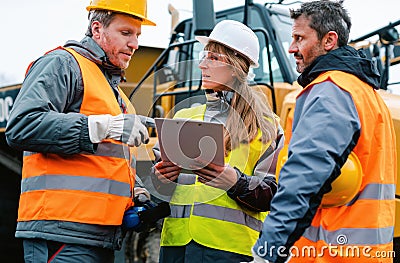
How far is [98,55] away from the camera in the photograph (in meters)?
2.95

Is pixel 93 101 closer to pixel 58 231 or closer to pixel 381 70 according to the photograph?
pixel 58 231

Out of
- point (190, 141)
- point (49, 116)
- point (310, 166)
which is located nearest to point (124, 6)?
point (49, 116)

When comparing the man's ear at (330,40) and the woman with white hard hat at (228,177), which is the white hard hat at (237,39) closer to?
the woman with white hard hat at (228,177)

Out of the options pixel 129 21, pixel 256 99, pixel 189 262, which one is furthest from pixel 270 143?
pixel 129 21

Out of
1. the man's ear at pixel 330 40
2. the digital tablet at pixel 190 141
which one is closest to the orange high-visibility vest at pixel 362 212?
the man's ear at pixel 330 40

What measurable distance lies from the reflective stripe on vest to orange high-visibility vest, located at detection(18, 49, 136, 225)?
0.90 feet

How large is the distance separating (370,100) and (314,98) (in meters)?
0.24

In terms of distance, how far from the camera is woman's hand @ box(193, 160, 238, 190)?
2.75 metres

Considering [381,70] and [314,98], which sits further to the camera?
[381,70]

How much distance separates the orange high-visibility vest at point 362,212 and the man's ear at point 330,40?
197 millimetres

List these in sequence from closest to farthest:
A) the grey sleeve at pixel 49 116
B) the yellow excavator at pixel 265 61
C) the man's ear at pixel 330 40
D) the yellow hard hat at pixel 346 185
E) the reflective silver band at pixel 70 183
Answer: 1. the yellow hard hat at pixel 346 185
2. the man's ear at pixel 330 40
3. the grey sleeve at pixel 49 116
4. the reflective silver band at pixel 70 183
5. the yellow excavator at pixel 265 61

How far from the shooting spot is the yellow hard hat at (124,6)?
2977mm

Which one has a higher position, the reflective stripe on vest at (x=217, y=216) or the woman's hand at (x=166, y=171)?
the woman's hand at (x=166, y=171)

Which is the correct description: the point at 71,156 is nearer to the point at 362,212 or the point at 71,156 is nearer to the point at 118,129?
the point at 118,129
